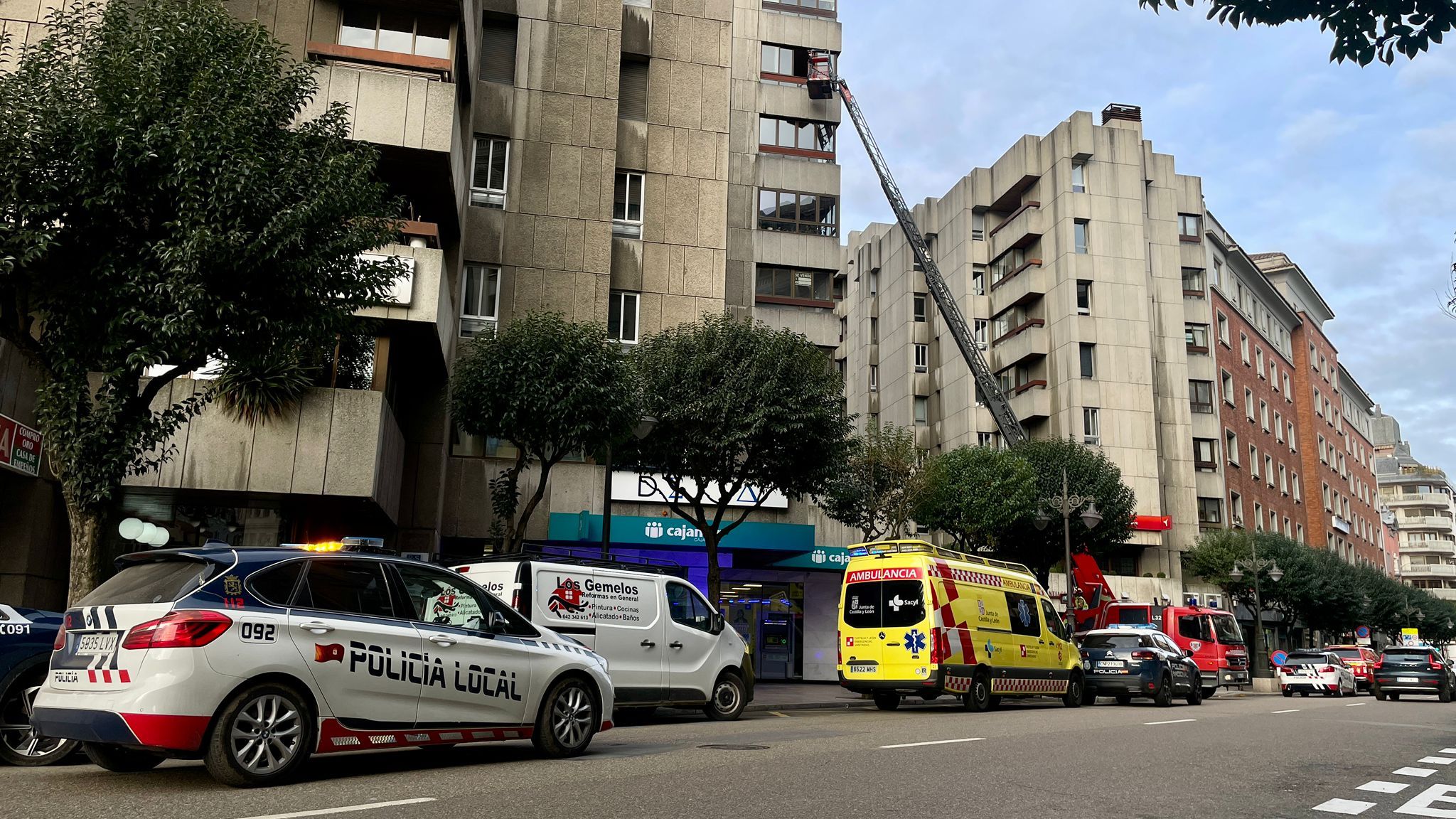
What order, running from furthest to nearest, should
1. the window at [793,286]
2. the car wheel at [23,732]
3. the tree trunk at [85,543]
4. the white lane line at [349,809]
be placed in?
1. the window at [793,286]
2. the tree trunk at [85,543]
3. the car wheel at [23,732]
4. the white lane line at [349,809]

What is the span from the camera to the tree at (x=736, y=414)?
21547mm

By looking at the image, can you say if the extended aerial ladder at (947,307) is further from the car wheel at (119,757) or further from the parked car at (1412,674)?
the car wheel at (119,757)

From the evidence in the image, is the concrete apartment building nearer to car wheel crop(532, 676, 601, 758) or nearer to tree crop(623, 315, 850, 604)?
tree crop(623, 315, 850, 604)

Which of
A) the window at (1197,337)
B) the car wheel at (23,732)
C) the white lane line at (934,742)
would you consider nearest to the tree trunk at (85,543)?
the car wheel at (23,732)

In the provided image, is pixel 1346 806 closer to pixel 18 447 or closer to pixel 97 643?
pixel 97 643

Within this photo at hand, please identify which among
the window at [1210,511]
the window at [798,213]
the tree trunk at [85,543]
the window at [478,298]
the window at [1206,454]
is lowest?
the tree trunk at [85,543]

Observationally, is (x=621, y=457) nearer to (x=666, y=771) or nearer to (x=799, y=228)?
(x=799, y=228)

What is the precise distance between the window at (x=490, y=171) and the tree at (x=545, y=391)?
8344mm

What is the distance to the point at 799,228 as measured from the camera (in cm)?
3266

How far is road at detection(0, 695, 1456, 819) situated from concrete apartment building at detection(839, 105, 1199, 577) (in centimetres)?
3807

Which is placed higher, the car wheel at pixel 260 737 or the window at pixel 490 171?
the window at pixel 490 171

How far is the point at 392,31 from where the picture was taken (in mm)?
21844

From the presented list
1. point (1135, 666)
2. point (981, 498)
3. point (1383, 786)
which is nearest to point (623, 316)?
point (981, 498)

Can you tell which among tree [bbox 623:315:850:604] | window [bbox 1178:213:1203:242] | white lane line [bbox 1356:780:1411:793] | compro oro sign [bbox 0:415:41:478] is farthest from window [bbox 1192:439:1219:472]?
compro oro sign [bbox 0:415:41:478]
